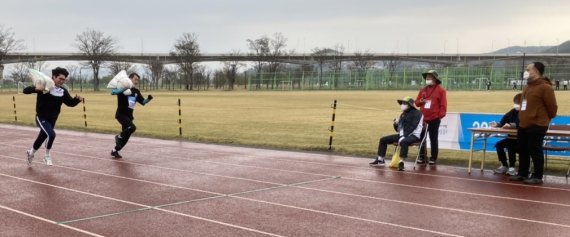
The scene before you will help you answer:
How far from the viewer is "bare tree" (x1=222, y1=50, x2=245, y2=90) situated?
113000 millimetres

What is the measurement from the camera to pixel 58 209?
23.2 ft

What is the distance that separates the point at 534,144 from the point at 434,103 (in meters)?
2.56

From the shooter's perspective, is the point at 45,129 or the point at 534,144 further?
the point at 45,129

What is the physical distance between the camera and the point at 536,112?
29.0ft

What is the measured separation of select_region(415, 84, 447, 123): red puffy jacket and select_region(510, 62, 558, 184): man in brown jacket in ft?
7.11

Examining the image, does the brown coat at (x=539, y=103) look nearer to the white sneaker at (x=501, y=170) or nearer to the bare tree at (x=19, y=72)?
the white sneaker at (x=501, y=170)

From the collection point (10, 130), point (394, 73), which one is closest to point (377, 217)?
point (10, 130)

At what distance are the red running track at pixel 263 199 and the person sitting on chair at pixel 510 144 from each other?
0.99ft

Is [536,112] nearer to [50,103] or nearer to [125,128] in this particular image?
[125,128]

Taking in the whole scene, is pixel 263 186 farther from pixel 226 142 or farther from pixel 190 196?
pixel 226 142

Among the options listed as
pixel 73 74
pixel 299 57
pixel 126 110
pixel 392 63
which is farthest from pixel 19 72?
pixel 126 110

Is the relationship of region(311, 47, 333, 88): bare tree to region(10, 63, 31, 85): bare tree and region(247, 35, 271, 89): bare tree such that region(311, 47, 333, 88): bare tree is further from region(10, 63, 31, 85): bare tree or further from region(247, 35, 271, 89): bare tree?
region(10, 63, 31, 85): bare tree

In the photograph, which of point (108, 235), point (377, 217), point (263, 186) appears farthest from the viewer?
point (263, 186)

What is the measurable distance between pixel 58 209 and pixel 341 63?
122m
